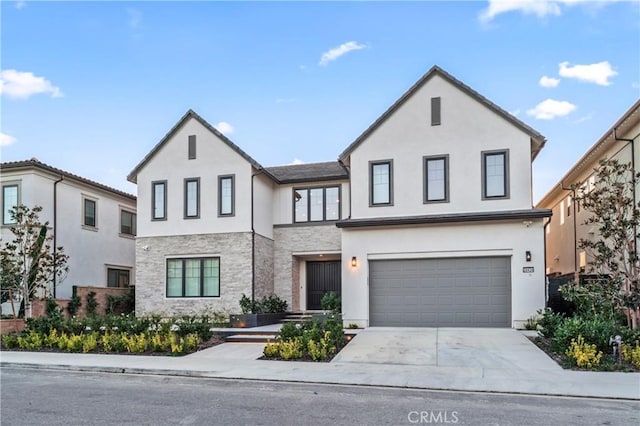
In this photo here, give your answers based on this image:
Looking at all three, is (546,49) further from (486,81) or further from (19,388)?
(19,388)

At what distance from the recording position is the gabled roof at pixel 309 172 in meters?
20.8

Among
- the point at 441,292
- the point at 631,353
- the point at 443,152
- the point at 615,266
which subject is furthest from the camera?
the point at 443,152

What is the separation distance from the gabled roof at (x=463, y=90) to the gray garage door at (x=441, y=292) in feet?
12.0

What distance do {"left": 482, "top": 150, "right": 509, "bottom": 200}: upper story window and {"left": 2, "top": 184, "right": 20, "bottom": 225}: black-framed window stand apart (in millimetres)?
17095

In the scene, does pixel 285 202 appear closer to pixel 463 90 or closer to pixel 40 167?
pixel 463 90

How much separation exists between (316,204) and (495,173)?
285 inches

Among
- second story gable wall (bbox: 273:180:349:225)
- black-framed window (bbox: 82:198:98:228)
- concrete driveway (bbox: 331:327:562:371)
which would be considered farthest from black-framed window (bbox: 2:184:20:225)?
concrete driveway (bbox: 331:327:562:371)

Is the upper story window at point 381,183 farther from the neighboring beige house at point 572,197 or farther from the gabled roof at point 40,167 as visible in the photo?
the gabled roof at point 40,167

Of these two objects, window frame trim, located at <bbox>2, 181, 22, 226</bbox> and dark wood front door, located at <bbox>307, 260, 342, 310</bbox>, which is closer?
window frame trim, located at <bbox>2, 181, 22, 226</bbox>

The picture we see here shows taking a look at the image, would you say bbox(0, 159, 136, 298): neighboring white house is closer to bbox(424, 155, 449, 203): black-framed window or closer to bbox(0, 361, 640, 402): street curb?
bbox(0, 361, 640, 402): street curb

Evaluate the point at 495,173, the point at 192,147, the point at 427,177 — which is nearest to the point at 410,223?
the point at 427,177

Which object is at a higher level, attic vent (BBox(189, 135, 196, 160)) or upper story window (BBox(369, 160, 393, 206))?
attic vent (BBox(189, 135, 196, 160))

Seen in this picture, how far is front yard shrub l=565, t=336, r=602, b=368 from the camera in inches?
414

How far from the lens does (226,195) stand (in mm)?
20016
